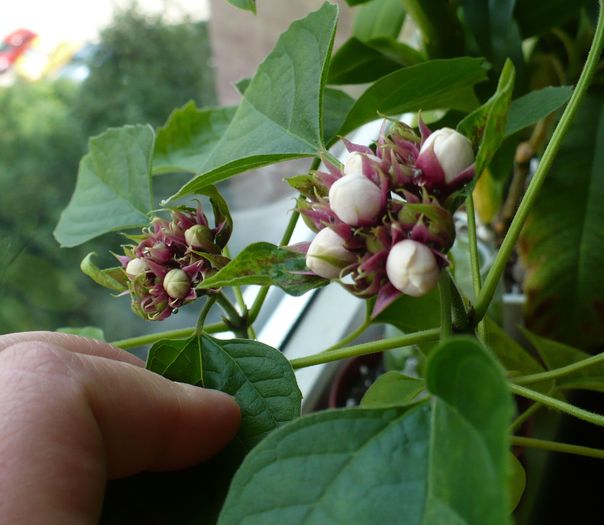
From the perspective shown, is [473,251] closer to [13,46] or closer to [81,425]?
[81,425]

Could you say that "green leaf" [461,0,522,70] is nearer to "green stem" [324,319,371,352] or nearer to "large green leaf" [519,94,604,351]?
"large green leaf" [519,94,604,351]

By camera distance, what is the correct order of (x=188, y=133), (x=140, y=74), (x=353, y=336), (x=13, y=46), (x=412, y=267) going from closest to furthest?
1. (x=412, y=267)
2. (x=353, y=336)
3. (x=188, y=133)
4. (x=13, y=46)
5. (x=140, y=74)

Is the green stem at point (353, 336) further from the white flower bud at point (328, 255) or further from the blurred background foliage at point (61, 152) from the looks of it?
the blurred background foliage at point (61, 152)

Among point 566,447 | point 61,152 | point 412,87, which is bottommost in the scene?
point 566,447

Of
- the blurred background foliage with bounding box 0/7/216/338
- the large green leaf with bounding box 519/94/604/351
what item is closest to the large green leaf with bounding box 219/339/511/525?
the blurred background foliage with bounding box 0/7/216/338

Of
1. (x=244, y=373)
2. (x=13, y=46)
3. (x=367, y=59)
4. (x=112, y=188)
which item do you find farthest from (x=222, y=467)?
(x=13, y=46)

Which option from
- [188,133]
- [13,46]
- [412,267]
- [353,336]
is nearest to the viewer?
[412,267]

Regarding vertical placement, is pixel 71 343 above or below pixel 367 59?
below

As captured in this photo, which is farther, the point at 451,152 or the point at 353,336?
the point at 353,336

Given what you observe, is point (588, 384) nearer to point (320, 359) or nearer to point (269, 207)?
point (320, 359)
